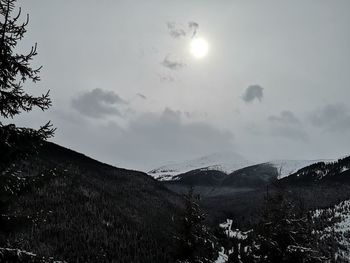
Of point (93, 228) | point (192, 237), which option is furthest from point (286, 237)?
point (93, 228)

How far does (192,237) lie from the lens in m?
31.7

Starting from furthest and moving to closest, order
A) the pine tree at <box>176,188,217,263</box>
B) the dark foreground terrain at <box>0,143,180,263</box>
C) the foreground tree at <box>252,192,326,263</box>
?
the dark foreground terrain at <box>0,143,180,263</box> → the pine tree at <box>176,188,217,263</box> → the foreground tree at <box>252,192,326,263</box>

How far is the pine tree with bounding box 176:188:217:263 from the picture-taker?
1239 inches

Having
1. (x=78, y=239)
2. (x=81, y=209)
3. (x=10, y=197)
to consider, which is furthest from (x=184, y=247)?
(x=81, y=209)

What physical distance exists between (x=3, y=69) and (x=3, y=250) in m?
4.56

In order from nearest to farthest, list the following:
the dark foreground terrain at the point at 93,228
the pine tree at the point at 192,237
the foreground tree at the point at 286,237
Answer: the foreground tree at the point at 286,237 → the pine tree at the point at 192,237 → the dark foreground terrain at the point at 93,228

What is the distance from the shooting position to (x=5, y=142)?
1105 cm

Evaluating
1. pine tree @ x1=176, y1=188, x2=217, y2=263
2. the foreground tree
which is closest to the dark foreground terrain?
pine tree @ x1=176, y1=188, x2=217, y2=263

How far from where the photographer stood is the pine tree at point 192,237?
3147 centimetres

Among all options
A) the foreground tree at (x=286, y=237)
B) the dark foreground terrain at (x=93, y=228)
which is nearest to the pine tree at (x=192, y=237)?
the foreground tree at (x=286, y=237)

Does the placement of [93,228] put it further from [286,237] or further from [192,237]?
[286,237]

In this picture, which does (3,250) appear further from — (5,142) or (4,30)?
(4,30)

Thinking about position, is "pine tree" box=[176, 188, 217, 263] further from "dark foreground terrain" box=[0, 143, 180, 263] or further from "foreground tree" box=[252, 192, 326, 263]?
"dark foreground terrain" box=[0, 143, 180, 263]

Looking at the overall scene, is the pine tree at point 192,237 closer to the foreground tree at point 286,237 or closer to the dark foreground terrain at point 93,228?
the foreground tree at point 286,237
